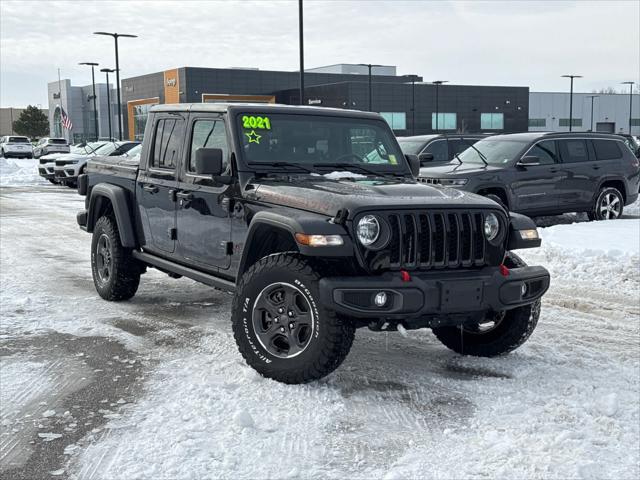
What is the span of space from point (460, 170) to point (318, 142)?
752cm

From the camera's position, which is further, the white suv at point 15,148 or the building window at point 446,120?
the building window at point 446,120

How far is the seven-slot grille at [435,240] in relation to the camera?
4715mm

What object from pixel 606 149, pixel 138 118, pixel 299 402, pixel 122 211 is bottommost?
pixel 299 402

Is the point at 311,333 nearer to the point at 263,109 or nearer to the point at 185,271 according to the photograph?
the point at 185,271

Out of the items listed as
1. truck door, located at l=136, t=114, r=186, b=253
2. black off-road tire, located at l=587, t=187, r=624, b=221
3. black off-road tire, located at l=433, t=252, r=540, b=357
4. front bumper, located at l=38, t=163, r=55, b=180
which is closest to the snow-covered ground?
black off-road tire, located at l=433, t=252, r=540, b=357

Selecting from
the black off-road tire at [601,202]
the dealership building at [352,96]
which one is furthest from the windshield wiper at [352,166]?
the dealership building at [352,96]

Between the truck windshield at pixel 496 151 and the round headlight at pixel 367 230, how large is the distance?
9317 mm

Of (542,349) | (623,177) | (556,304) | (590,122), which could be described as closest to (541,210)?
(623,177)

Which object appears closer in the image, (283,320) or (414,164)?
(283,320)

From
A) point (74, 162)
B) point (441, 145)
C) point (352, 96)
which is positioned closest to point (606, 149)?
point (441, 145)

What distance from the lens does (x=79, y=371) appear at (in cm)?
536

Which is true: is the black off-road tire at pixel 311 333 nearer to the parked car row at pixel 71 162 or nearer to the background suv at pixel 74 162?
the parked car row at pixel 71 162

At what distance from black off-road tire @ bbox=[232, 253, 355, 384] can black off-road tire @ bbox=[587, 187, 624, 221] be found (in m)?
10.9

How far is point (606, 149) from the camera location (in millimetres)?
14797
